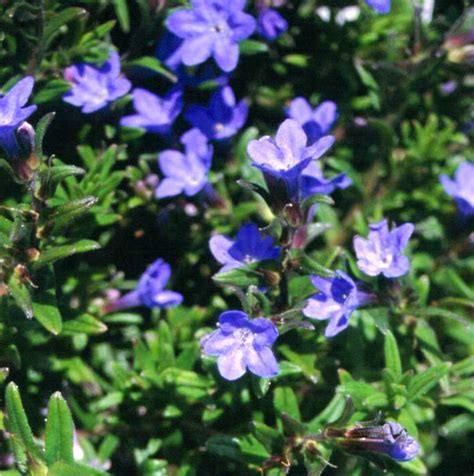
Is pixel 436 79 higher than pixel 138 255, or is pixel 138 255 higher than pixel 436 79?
pixel 436 79

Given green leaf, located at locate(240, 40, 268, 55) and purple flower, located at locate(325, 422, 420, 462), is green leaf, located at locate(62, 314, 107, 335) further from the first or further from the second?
green leaf, located at locate(240, 40, 268, 55)

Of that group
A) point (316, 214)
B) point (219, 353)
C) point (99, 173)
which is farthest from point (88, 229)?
point (316, 214)

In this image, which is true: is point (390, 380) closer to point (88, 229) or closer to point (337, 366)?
point (337, 366)

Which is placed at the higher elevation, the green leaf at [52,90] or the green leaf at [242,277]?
the green leaf at [52,90]

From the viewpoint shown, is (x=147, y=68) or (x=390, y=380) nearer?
(x=390, y=380)

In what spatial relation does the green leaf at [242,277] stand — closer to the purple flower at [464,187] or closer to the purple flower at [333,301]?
the purple flower at [333,301]

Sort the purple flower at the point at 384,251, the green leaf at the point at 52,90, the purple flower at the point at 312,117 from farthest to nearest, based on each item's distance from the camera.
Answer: the purple flower at the point at 312,117
the green leaf at the point at 52,90
the purple flower at the point at 384,251

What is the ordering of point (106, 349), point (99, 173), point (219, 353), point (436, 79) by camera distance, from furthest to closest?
point (436, 79) < point (106, 349) < point (99, 173) < point (219, 353)

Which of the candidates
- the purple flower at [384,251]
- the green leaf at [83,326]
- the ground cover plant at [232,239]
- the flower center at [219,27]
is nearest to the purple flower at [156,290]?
the ground cover plant at [232,239]
